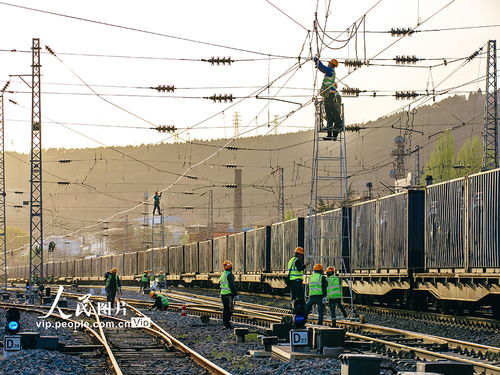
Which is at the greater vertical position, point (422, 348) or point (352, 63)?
point (352, 63)

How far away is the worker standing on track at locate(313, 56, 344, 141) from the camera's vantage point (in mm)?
23234

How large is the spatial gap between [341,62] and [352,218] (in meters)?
8.75

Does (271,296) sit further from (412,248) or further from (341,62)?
(341,62)

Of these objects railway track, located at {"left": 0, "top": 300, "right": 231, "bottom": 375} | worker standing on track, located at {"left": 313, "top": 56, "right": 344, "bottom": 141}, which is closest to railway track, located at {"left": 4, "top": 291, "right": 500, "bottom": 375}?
railway track, located at {"left": 0, "top": 300, "right": 231, "bottom": 375}

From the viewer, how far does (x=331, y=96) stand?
76.5 ft

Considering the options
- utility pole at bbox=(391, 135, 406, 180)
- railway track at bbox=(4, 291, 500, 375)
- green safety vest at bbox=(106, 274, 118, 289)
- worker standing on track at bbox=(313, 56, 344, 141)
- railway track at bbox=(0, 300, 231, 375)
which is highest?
utility pole at bbox=(391, 135, 406, 180)

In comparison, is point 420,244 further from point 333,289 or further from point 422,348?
point 422,348

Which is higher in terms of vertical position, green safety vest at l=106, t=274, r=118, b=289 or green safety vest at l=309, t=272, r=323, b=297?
green safety vest at l=309, t=272, r=323, b=297

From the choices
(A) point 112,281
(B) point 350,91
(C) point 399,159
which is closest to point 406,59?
(B) point 350,91

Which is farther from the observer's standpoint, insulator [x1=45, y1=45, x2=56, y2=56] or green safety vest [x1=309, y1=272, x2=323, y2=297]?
insulator [x1=45, y1=45, x2=56, y2=56]

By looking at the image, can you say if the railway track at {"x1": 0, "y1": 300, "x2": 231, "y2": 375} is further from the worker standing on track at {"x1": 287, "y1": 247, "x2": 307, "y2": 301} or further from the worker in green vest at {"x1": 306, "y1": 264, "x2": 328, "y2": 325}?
the worker in green vest at {"x1": 306, "y1": 264, "x2": 328, "y2": 325}

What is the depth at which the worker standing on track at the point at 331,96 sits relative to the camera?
76.2 feet

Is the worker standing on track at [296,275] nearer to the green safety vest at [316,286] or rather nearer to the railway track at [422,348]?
the green safety vest at [316,286]

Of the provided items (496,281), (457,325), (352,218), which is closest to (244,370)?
(496,281)
